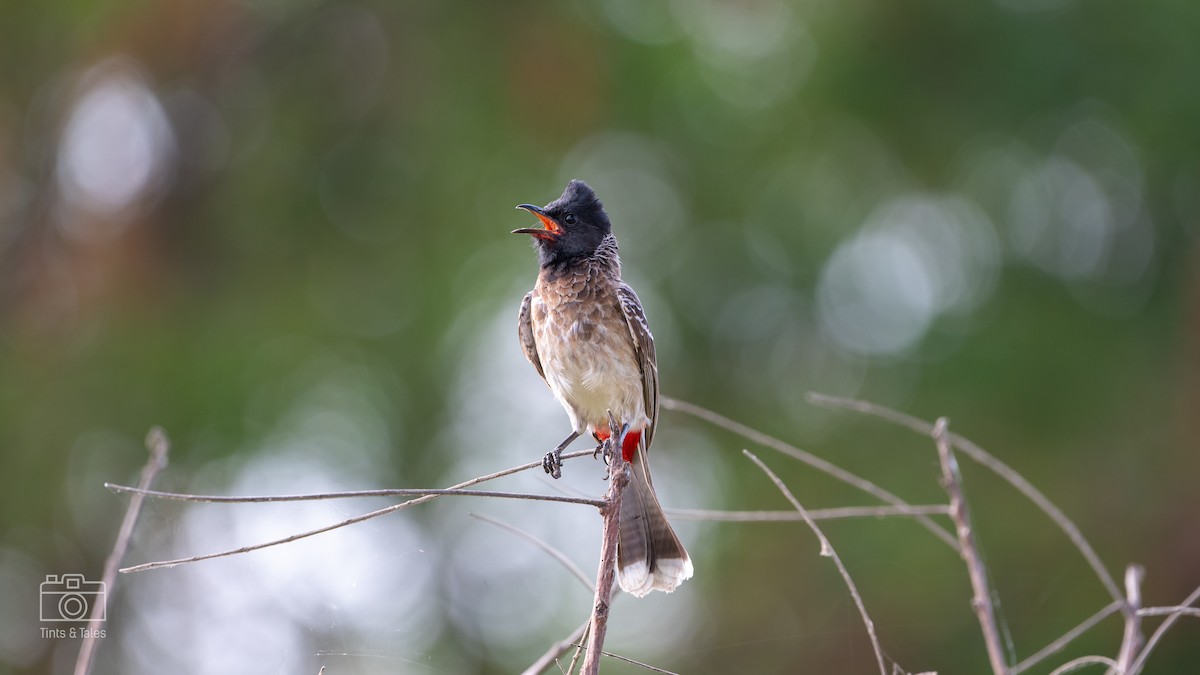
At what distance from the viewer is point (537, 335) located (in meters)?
4.16

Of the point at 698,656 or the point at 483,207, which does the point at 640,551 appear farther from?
the point at 483,207

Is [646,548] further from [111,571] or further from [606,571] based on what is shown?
[111,571]

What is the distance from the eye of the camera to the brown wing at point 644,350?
4.08 m

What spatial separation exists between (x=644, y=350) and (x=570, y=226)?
541mm

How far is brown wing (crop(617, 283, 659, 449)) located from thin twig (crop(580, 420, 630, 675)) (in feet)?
5.20

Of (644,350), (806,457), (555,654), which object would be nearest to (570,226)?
(644,350)

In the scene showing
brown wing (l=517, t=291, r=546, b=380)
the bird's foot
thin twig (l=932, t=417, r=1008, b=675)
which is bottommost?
thin twig (l=932, t=417, r=1008, b=675)

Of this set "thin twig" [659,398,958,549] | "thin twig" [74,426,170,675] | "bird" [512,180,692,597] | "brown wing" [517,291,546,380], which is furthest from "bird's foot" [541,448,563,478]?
"thin twig" [74,426,170,675]

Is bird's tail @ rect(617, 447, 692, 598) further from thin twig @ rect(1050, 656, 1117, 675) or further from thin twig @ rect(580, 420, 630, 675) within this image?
thin twig @ rect(1050, 656, 1117, 675)

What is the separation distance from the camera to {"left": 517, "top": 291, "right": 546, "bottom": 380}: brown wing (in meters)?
4.24

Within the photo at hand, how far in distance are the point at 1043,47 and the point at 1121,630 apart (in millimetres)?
3659

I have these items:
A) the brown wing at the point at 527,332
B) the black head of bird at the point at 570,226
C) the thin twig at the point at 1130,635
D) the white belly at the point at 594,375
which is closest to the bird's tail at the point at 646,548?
the white belly at the point at 594,375

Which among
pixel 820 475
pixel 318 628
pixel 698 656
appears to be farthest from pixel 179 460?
pixel 318 628

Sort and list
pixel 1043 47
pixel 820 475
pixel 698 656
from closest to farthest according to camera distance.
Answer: pixel 698 656 → pixel 820 475 → pixel 1043 47
